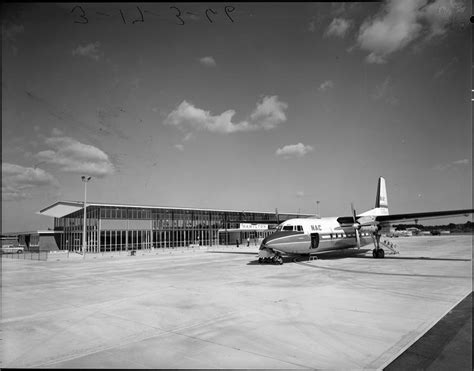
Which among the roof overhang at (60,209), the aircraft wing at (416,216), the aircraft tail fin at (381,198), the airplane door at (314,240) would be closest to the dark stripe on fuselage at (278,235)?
the airplane door at (314,240)

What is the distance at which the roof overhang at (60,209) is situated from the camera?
157 ft

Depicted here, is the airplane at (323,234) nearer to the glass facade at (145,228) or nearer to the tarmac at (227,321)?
the tarmac at (227,321)

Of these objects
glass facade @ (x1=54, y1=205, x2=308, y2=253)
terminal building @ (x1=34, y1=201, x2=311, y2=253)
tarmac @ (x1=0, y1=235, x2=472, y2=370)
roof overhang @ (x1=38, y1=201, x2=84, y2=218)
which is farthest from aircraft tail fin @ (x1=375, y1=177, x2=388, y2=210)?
roof overhang @ (x1=38, y1=201, x2=84, y2=218)

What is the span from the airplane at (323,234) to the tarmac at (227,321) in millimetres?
7044

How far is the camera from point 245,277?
61.2 feet

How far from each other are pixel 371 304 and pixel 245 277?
8398mm

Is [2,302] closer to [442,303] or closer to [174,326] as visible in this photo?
[174,326]

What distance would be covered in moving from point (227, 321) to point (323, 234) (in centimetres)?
1918

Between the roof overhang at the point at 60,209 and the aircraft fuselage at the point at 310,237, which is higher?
the roof overhang at the point at 60,209

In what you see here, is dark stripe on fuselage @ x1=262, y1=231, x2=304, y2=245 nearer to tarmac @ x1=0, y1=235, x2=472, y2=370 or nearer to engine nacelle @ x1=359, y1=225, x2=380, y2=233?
tarmac @ x1=0, y1=235, x2=472, y2=370

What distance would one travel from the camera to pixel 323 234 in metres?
27.3

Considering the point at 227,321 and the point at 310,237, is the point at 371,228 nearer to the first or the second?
the point at 310,237

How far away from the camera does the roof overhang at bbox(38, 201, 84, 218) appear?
47.9 m

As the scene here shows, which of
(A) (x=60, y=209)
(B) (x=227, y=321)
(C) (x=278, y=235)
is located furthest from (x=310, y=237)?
(A) (x=60, y=209)
